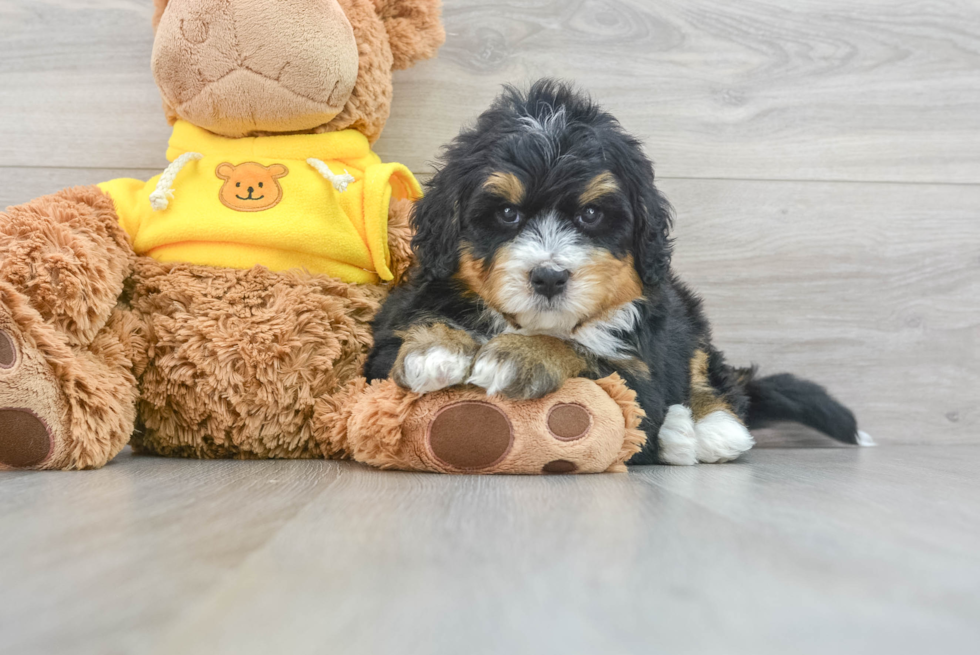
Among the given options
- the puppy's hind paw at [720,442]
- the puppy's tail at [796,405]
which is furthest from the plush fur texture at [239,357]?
the puppy's tail at [796,405]

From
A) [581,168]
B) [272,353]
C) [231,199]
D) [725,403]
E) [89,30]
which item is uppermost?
[89,30]

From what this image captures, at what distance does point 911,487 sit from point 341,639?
1378 millimetres

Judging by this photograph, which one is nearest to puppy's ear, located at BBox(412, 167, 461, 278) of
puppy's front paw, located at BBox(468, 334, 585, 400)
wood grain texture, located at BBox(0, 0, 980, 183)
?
puppy's front paw, located at BBox(468, 334, 585, 400)

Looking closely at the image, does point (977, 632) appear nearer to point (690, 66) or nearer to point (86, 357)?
point (86, 357)

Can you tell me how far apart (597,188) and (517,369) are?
17.8 inches

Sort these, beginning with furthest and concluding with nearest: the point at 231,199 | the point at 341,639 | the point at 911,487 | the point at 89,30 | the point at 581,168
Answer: the point at 89,30 < the point at 231,199 < the point at 581,168 < the point at 911,487 < the point at 341,639

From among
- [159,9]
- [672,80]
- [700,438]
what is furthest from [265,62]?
[700,438]

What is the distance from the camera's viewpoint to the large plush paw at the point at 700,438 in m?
2.10

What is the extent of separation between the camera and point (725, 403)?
237 cm

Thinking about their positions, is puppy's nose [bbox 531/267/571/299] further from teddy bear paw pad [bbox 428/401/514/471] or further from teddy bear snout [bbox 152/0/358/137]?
teddy bear snout [bbox 152/0/358/137]

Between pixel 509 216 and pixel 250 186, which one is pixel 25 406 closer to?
pixel 250 186

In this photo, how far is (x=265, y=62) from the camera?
2.04m

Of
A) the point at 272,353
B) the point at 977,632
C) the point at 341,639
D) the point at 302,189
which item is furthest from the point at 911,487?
the point at 302,189

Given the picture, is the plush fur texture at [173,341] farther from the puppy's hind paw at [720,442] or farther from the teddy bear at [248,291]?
the puppy's hind paw at [720,442]
